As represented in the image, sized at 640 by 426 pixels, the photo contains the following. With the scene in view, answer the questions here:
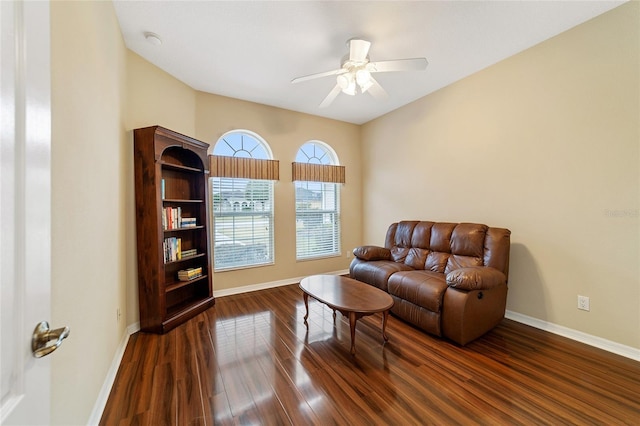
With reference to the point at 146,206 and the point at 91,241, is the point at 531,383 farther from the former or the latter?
the point at 146,206

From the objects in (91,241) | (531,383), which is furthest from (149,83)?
(531,383)

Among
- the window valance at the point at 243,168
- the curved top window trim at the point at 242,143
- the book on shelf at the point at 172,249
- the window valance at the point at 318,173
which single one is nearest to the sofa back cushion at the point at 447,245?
the window valance at the point at 318,173

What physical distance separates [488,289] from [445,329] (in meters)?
0.55

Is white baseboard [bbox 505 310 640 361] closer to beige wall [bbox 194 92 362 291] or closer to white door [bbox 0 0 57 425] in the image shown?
beige wall [bbox 194 92 362 291]

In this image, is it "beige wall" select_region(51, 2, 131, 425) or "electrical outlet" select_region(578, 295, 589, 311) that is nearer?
"beige wall" select_region(51, 2, 131, 425)

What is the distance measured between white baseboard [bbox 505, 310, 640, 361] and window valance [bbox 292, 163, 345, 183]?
10.3ft

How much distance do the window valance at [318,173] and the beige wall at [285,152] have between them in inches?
5.5

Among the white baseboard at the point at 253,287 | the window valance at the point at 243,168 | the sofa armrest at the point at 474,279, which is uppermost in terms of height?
the window valance at the point at 243,168

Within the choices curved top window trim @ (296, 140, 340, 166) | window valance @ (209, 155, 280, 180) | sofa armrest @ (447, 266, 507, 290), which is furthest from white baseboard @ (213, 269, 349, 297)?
sofa armrest @ (447, 266, 507, 290)

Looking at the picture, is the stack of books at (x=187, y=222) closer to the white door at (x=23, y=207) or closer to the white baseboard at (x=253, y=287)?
the white baseboard at (x=253, y=287)

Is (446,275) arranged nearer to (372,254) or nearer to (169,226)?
(372,254)

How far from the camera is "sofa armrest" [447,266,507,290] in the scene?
7.18 feet

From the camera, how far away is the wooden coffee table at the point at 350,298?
2.08 meters

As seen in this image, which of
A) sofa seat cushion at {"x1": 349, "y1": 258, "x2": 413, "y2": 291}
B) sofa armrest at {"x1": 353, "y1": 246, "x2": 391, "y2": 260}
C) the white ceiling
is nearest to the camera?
the white ceiling
